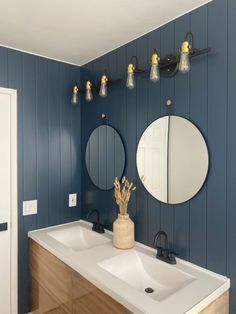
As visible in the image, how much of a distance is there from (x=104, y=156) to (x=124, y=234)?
0.75 metres

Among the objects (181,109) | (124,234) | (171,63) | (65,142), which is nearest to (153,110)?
(181,109)

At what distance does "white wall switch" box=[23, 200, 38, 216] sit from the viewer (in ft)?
7.12

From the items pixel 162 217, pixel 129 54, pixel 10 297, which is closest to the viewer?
pixel 162 217

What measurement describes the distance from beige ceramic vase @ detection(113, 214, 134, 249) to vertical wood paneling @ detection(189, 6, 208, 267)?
43 centimetres

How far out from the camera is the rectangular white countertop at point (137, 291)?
45.2 inches

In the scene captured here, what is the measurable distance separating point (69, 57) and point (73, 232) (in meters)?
1.61

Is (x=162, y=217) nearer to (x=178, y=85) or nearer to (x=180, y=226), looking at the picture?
(x=180, y=226)

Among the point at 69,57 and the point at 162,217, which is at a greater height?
the point at 69,57

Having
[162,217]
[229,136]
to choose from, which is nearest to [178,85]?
[229,136]

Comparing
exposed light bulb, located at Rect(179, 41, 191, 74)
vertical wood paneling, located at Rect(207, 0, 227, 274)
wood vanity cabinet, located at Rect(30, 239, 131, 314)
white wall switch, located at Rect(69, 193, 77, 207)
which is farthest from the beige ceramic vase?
exposed light bulb, located at Rect(179, 41, 191, 74)

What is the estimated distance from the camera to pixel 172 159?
5.43 feet

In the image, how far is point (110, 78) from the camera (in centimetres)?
214

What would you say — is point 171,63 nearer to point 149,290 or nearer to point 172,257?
point 172,257

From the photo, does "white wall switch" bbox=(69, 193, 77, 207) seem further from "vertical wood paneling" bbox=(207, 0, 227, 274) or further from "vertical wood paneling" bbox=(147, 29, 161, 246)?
"vertical wood paneling" bbox=(207, 0, 227, 274)
